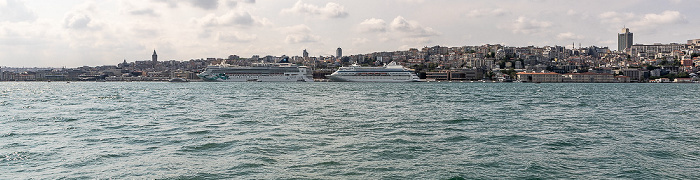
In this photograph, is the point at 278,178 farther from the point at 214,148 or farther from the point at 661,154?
the point at 661,154

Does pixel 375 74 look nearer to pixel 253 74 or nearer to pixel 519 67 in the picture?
pixel 253 74

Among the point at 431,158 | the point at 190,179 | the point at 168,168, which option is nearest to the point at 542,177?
the point at 431,158

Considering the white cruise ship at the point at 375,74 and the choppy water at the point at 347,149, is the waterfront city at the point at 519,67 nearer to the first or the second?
the white cruise ship at the point at 375,74

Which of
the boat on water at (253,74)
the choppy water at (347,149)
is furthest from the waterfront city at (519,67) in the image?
the choppy water at (347,149)

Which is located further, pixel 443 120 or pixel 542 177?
pixel 443 120

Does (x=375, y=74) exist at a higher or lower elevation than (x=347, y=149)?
higher

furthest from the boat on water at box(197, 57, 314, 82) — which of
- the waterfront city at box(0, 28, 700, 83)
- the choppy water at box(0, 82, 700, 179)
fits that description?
the choppy water at box(0, 82, 700, 179)

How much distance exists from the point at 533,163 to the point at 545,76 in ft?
348

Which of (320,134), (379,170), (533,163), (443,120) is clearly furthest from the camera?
(443,120)

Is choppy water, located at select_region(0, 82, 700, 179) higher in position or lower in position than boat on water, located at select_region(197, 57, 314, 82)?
lower

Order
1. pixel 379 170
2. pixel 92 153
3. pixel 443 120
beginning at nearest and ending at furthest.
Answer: pixel 379 170
pixel 92 153
pixel 443 120

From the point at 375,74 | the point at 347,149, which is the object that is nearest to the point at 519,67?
the point at 375,74

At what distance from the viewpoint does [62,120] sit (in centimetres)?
1577

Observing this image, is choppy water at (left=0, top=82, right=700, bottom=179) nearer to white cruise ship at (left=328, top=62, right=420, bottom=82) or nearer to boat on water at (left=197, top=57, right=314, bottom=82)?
white cruise ship at (left=328, top=62, right=420, bottom=82)
